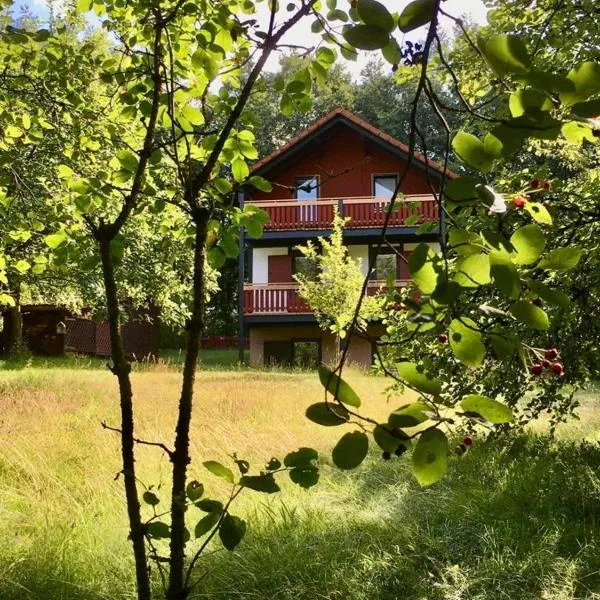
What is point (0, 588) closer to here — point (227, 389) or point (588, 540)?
point (588, 540)

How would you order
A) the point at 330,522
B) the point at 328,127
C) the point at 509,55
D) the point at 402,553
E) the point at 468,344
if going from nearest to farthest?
the point at 509,55
the point at 468,344
the point at 402,553
the point at 330,522
the point at 328,127

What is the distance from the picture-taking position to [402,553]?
3.43 m

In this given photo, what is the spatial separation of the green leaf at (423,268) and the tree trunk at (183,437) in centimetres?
56

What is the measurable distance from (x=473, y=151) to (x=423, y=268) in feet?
0.40

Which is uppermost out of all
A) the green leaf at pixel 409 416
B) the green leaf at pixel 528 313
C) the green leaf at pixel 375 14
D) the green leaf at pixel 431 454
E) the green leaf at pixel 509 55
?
the green leaf at pixel 375 14

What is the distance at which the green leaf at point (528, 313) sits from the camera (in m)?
0.61

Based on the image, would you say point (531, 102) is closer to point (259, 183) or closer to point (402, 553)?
point (259, 183)

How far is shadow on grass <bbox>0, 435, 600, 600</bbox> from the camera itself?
2965mm

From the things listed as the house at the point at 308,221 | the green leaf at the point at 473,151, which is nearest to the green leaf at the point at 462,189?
the green leaf at the point at 473,151

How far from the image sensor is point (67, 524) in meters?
3.71

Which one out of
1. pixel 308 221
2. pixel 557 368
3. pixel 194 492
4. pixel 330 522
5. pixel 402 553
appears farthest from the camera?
pixel 308 221

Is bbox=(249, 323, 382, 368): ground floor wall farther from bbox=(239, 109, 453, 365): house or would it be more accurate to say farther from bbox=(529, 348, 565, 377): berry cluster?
bbox=(529, 348, 565, 377): berry cluster

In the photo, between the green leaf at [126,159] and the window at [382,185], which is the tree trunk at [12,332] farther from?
the green leaf at [126,159]

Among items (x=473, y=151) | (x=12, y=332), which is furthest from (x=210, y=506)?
(x=12, y=332)
